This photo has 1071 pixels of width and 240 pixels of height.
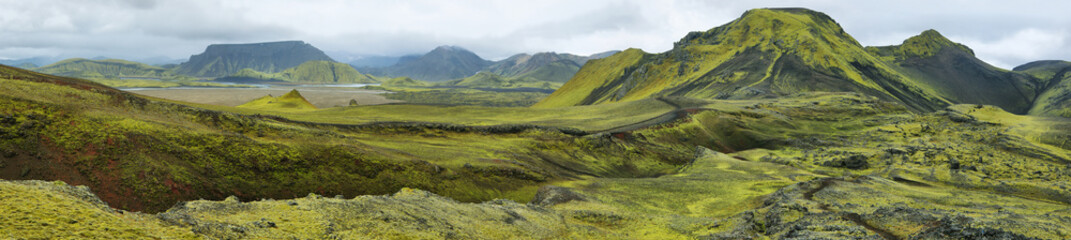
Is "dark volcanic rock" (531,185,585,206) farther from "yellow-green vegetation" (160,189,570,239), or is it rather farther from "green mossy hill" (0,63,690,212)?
"yellow-green vegetation" (160,189,570,239)

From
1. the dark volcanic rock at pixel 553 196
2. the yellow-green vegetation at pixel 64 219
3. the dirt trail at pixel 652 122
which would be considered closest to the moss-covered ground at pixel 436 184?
the yellow-green vegetation at pixel 64 219

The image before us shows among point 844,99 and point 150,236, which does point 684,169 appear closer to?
point 150,236

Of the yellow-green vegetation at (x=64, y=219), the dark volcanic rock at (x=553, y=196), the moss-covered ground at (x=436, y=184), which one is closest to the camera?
the yellow-green vegetation at (x=64, y=219)

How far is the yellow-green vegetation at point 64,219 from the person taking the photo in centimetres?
1155

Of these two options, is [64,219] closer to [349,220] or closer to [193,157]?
[349,220]

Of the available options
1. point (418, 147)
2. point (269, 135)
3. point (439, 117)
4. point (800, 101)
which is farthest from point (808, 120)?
Result: point (269, 135)

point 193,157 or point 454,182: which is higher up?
point 193,157

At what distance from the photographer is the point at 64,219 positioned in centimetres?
1262

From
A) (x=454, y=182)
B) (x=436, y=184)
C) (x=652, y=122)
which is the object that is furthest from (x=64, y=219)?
(x=652, y=122)

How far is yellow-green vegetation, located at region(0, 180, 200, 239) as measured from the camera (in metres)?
11.6

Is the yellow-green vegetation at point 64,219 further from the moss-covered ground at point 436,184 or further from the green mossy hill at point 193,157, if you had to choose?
the green mossy hill at point 193,157

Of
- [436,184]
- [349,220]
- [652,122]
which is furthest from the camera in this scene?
[652,122]

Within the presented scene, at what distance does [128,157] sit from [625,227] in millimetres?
32922

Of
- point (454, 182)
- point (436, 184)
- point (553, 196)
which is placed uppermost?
point (436, 184)
